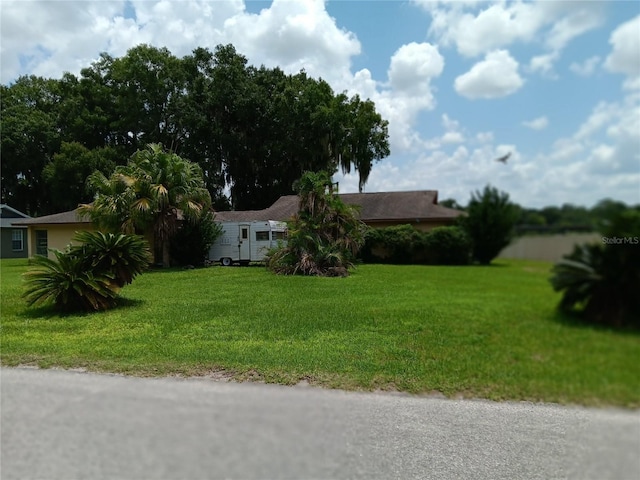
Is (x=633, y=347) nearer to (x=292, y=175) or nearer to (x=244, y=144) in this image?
(x=244, y=144)

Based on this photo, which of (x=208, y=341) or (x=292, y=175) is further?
(x=208, y=341)

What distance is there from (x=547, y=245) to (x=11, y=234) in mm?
6246

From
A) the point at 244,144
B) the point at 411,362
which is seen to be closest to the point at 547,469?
the point at 411,362

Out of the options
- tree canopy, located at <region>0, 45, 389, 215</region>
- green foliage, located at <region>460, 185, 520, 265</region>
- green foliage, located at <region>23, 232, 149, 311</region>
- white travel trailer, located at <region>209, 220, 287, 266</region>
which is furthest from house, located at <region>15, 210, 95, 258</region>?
green foliage, located at <region>460, 185, 520, 265</region>

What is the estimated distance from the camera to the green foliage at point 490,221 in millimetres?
1041

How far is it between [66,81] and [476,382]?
4.89 metres

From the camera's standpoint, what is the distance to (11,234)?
17.0 feet

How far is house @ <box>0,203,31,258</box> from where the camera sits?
454cm

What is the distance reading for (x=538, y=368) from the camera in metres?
1.20

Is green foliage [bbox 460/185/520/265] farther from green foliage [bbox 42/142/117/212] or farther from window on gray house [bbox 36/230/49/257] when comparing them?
window on gray house [bbox 36/230/49/257]

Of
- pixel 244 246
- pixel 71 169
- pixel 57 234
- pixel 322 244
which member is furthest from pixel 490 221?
pixel 244 246

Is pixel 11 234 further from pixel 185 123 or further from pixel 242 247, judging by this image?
pixel 242 247

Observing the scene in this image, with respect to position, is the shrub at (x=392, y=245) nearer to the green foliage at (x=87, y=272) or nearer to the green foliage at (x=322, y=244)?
the green foliage at (x=322, y=244)

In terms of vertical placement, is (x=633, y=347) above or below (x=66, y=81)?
below
